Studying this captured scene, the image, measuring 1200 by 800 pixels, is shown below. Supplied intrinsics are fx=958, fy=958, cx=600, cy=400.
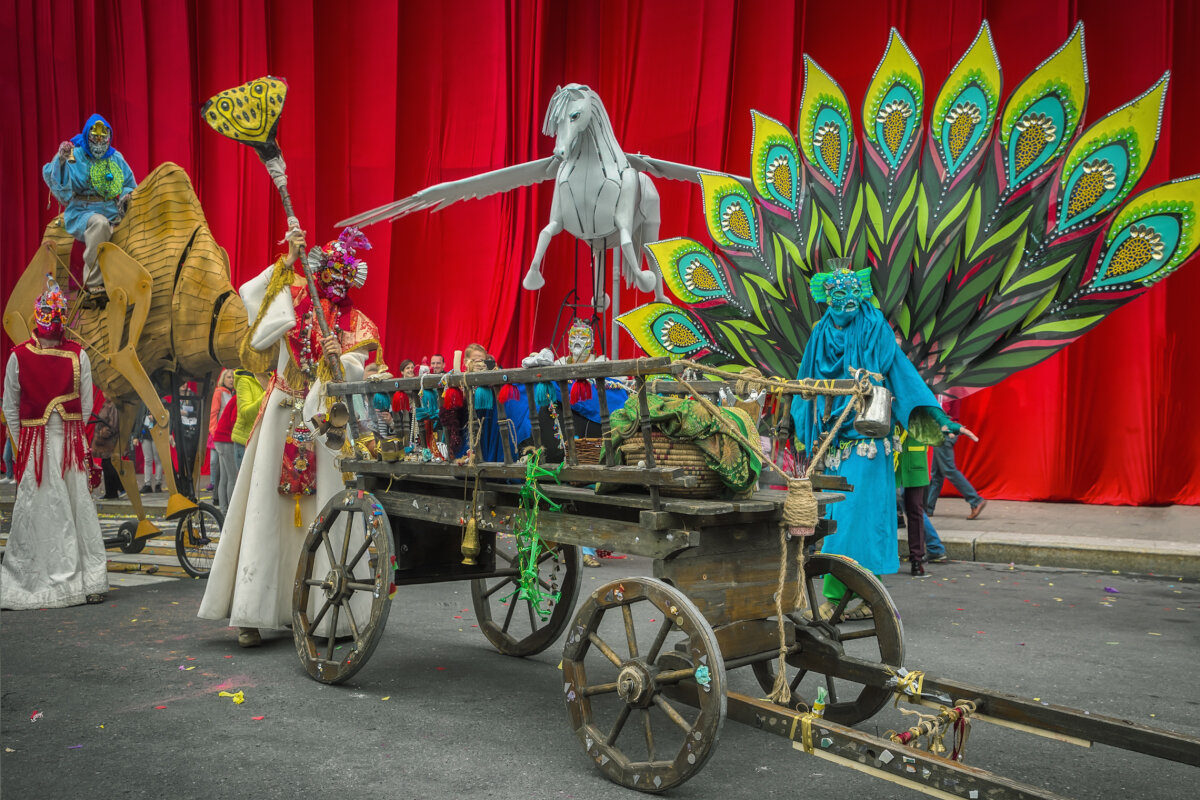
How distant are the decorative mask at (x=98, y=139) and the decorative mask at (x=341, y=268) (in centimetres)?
502

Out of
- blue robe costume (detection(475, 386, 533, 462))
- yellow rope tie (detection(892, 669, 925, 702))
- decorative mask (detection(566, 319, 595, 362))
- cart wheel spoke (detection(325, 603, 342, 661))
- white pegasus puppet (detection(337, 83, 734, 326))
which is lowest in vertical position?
cart wheel spoke (detection(325, 603, 342, 661))

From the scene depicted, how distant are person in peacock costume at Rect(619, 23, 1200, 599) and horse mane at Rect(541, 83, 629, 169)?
0.70 meters

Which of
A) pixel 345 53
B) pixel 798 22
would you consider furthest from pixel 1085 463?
pixel 345 53

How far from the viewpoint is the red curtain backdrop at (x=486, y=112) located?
8828 millimetres

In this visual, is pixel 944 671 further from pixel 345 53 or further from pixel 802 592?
pixel 345 53

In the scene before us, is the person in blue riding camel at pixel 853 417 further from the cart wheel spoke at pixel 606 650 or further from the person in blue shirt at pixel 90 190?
the person in blue shirt at pixel 90 190

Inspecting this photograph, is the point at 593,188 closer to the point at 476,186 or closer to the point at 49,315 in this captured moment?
the point at 476,186

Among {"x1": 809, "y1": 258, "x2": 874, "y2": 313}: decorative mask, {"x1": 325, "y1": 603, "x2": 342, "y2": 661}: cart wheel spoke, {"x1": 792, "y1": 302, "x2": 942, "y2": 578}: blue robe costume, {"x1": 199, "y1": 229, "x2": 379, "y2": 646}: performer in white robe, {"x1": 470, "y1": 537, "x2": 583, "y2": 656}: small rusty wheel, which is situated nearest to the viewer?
{"x1": 325, "y1": 603, "x2": 342, "y2": 661}: cart wheel spoke

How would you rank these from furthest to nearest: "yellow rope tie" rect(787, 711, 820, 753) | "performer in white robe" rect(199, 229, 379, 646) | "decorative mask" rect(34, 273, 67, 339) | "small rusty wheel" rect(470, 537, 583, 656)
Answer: "decorative mask" rect(34, 273, 67, 339) < "performer in white robe" rect(199, 229, 379, 646) < "small rusty wheel" rect(470, 537, 583, 656) < "yellow rope tie" rect(787, 711, 820, 753)

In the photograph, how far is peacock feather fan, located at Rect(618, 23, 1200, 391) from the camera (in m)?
5.50

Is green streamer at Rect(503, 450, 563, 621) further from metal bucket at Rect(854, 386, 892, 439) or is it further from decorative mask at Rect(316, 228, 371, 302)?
decorative mask at Rect(316, 228, 371, 302)

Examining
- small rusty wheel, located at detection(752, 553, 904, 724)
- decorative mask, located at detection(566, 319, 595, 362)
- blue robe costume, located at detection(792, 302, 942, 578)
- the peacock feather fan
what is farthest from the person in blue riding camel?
decorative mask, located at detection(566, 319, 595, 362)

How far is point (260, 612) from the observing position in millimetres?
4383

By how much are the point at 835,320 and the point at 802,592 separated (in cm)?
201
